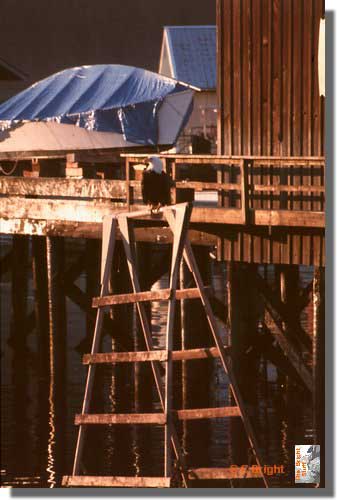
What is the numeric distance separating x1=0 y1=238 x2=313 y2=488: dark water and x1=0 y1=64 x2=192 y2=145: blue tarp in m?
2.81

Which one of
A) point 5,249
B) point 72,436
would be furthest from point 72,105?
point 5,249

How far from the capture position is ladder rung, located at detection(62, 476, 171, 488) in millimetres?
16219

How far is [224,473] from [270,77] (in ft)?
12.5

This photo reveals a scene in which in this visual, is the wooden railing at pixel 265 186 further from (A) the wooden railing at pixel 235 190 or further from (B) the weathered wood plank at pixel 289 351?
(B) the weathered wood plank at pixel 289 351

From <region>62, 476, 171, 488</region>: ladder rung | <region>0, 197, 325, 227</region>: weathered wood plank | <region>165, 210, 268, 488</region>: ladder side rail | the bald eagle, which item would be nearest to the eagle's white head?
the bald eagle

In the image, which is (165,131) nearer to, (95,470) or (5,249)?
(95,470)

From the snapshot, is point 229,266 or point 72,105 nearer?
point 229,266

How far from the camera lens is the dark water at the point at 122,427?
19.8 metres

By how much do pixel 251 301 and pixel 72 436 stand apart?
264 centimetres

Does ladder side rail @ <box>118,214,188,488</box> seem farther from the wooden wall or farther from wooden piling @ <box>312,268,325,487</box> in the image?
the wooden wall

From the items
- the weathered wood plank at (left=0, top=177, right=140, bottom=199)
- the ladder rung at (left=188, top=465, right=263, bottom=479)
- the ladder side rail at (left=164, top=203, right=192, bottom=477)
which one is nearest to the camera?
the ladder side rail at (left=164, top=203, right=192, bottom=477)

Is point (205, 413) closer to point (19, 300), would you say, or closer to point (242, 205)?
point (242, 205)

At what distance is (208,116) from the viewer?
33250mm

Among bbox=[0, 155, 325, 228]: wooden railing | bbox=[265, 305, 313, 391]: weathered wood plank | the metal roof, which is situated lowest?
bbox=[265, 305, 313, 391]: weathered wood plank
